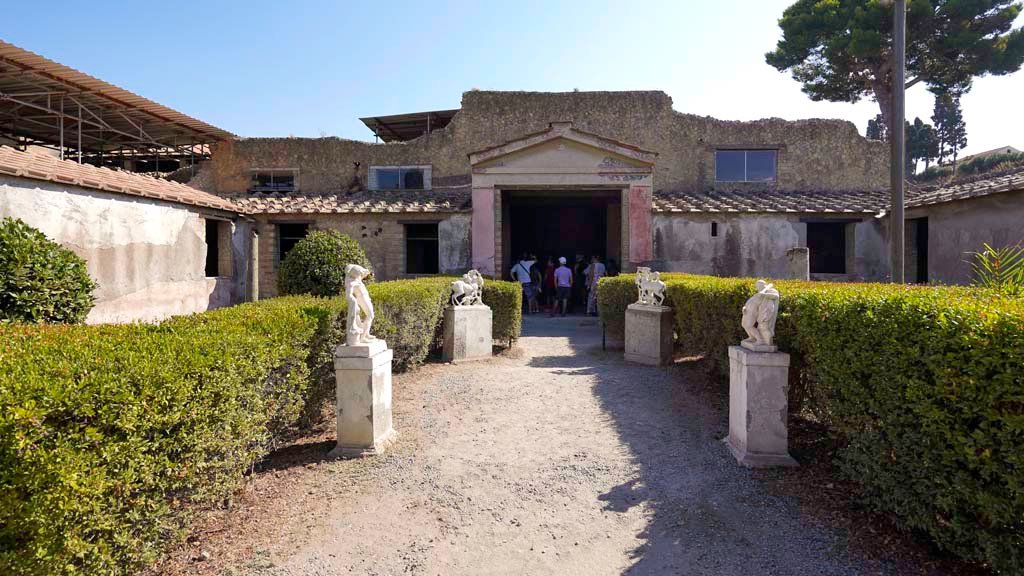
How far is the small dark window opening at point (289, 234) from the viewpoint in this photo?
56.7 ft

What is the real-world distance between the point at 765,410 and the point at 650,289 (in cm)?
489

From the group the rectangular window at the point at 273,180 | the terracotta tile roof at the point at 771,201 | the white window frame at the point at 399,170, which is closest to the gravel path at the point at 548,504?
the terracotta tile roof at the point at 771,201

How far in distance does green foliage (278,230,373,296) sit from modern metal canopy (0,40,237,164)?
7307 millimetres

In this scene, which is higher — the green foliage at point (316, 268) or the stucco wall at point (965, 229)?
the stucco wall at point (965, 229)

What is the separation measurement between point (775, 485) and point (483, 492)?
7.84 ft

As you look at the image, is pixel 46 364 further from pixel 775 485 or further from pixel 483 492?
pixel 775 485

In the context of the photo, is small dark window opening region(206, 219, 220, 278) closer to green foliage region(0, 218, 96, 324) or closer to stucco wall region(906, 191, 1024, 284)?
green foliage region(0, 218, 96, 324)

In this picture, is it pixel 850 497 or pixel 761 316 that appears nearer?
pixel 850 497

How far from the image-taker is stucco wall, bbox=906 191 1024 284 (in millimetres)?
11625

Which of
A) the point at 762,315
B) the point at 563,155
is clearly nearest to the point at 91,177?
the point at 563,155

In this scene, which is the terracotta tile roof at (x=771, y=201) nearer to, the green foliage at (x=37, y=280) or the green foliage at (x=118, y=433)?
the green foliage at (x=37, y=280)

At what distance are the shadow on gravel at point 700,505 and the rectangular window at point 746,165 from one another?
14447 millimetres

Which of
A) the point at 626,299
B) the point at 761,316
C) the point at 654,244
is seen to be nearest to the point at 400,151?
the point at 654,244

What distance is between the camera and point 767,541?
3.73m
